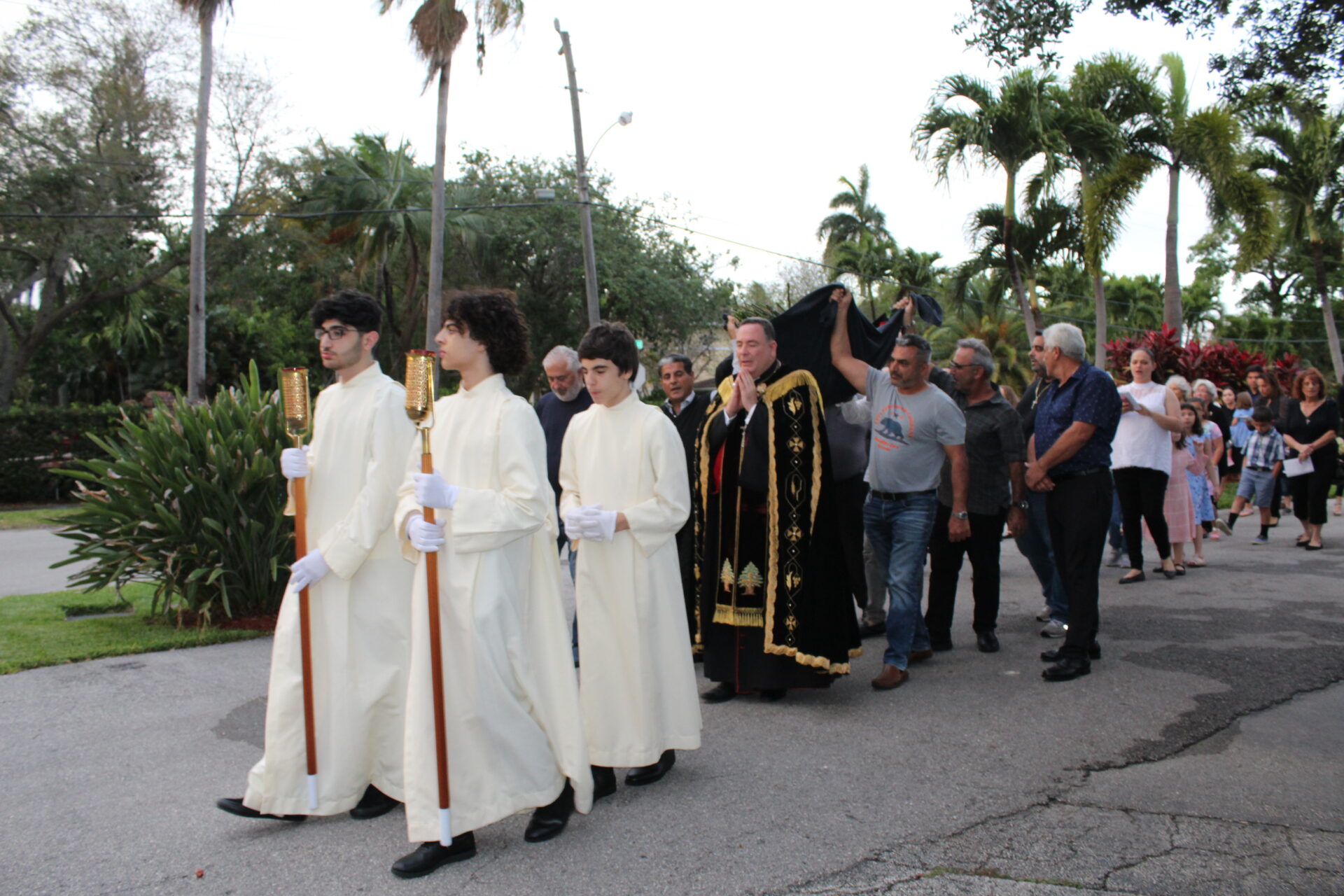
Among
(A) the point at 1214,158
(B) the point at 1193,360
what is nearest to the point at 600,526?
(B) the point at 1193,360

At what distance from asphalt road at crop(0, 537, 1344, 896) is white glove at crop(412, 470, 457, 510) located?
1.21 m

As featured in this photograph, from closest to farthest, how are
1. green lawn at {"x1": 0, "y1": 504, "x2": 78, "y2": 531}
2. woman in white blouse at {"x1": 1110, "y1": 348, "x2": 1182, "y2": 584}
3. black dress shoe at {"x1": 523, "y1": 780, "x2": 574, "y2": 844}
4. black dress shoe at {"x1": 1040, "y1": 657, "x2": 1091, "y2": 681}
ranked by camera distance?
black dress shoe at {"x1": 523, "y1": 780, "x2": 574, "y2": 844} → black dress shoe at {"x1": 1040, "y1": 657, "x2": 1091, "y2": 681} → woman in white blouse at {"x1": 1110, "y1": 348, "x2": 1182, "y2": 584} → green lawn at {"x1": 0, "y1": 504, "x2": 78, "y2": 531}

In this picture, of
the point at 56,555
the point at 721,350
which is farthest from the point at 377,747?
the point at 721,350

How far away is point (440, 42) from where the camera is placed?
72.8 ft

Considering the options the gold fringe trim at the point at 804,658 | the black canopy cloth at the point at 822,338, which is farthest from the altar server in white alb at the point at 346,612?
the black canopy cloth at the point at 822,338

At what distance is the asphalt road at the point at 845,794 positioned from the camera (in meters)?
3.53

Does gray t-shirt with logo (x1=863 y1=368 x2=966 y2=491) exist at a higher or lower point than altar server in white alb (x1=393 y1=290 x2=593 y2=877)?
higher

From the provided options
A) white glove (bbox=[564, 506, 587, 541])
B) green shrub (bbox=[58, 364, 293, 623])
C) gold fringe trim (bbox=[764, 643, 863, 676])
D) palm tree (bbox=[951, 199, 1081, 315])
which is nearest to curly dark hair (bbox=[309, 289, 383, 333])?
white glove (bbox=[564, 506, 587, 541])

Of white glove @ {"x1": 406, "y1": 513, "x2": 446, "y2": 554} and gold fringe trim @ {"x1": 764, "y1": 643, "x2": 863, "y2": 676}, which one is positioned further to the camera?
gold fringe trim @ {"x1": 764, "y1": 643, "x2": 863, "y2": 676}

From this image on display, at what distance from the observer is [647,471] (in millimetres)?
4531

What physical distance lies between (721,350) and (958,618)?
44809mm

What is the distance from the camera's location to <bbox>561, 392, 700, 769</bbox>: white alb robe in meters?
4.38

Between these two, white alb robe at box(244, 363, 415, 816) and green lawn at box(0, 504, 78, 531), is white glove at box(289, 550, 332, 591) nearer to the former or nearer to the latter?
white alb robe at box(244, 363, 415, 816)

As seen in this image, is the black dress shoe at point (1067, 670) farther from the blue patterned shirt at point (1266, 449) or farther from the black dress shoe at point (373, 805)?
the blue patterned shirt at point (1266, 449)
